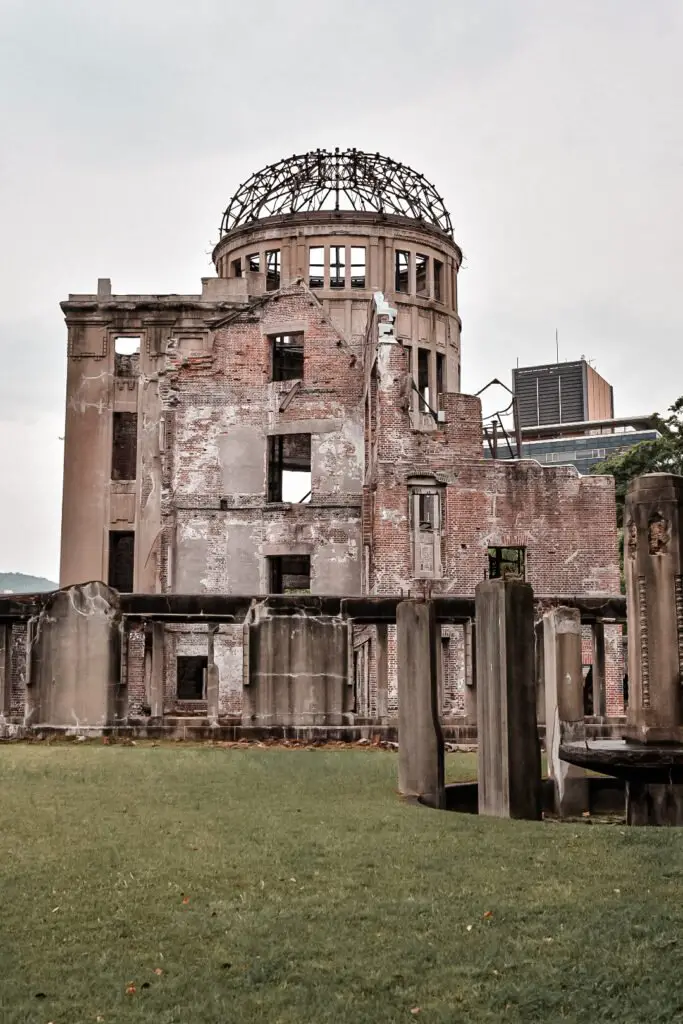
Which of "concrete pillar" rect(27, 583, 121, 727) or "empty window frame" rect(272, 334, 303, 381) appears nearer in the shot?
"concrete pillar" rect(27, 583, 121, 727)

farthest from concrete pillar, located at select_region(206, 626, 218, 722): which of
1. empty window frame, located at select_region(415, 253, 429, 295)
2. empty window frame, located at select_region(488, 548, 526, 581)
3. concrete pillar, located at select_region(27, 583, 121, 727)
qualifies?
empty window frame, located at select_region(415, 253, 429, 295)

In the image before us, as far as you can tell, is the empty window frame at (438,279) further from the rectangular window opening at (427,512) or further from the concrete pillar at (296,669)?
the concrete pillar at (296,669)

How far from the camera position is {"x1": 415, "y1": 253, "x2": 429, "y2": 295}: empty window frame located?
46344 mm

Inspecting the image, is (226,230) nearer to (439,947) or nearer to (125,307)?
(125,307)

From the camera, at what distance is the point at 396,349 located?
3153cm

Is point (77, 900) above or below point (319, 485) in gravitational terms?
below

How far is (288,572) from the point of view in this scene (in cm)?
3766

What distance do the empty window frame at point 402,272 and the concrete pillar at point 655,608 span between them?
115ft

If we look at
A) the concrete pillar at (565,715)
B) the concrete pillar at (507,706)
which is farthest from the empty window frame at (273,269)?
the concrete pillar at (507,706)

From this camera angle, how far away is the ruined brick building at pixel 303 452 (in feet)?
101

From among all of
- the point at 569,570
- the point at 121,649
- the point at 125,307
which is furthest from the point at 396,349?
the point at 121,649

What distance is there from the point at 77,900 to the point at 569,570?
24.8 meters

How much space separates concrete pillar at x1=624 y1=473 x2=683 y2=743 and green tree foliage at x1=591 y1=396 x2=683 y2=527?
88.2 ft

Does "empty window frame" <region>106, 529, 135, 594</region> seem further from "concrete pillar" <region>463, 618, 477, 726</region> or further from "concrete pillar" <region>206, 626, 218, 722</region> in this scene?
"concrete pillar" <region>463, 618, 477, 726</region>
